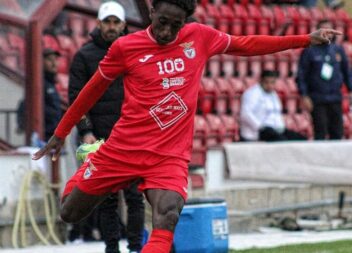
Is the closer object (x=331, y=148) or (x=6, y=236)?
(x=6, y=236)

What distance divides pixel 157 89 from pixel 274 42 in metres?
0.82

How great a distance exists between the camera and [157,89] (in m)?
8.09

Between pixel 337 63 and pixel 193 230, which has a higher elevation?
pixel 337 63

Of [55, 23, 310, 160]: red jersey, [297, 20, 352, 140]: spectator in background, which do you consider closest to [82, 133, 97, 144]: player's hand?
[55, 23, 310, 160]: red jersey

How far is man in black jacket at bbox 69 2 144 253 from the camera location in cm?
1028

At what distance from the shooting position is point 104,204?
408 inches

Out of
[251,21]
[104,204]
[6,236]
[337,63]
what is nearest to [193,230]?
[104,204]

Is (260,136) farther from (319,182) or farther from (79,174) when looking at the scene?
(79,174)

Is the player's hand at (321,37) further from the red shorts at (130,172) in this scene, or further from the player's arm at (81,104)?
the player's arm at (81,104)

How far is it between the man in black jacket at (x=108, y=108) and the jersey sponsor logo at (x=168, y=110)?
2.14m

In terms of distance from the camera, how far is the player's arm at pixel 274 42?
8.34 meters

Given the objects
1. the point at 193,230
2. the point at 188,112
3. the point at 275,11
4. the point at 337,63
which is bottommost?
the point at 193,230

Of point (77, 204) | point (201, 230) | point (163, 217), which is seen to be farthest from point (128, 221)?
point (163, 217)

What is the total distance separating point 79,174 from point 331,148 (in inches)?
276
